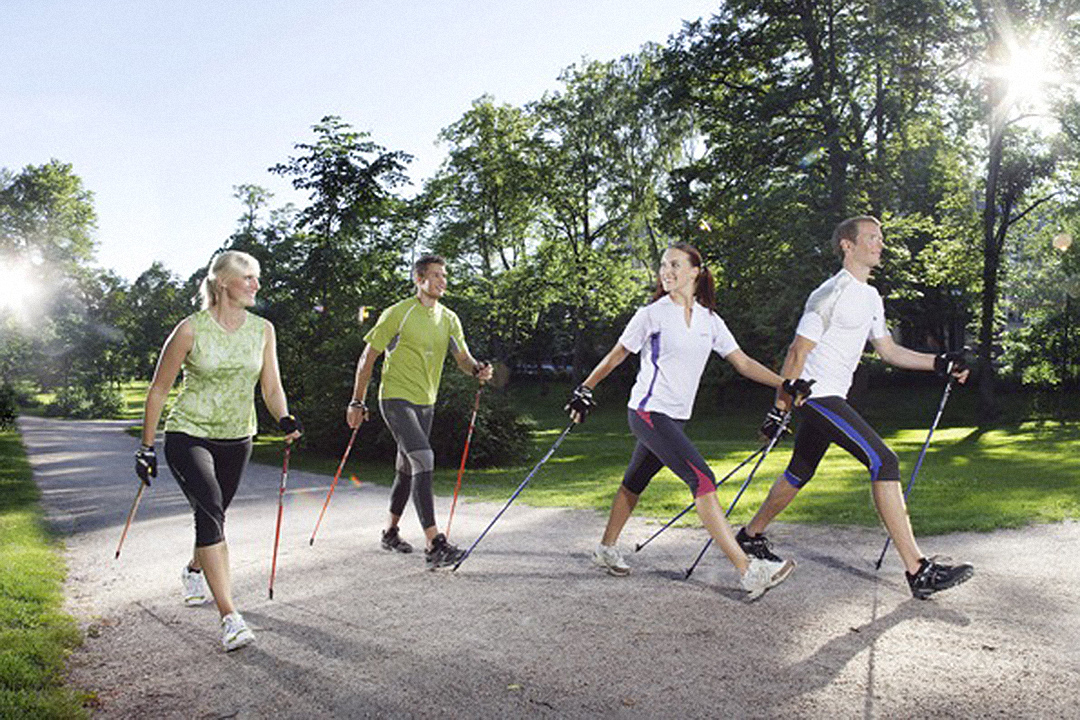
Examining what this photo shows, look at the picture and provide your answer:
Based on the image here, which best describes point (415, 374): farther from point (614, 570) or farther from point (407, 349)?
point (614, 570)

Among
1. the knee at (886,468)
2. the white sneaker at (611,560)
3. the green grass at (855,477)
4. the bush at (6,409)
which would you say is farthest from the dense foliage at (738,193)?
the knee at (886,468)

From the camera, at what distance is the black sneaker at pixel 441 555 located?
19.4 ft

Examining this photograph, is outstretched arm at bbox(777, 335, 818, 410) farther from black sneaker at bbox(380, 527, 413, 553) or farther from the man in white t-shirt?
black sneaker at bbox(380, 527, 413, 553)

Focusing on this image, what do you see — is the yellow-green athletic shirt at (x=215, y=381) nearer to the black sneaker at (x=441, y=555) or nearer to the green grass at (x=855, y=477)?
the black sneaker at (x=441, y=555)

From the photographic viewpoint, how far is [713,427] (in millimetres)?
31812

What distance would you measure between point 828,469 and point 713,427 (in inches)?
702

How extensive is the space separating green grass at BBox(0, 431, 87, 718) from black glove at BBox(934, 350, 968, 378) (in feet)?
17.2

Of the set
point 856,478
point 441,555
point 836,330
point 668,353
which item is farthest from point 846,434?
point 856,478

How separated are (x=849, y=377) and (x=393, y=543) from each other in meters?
3.65

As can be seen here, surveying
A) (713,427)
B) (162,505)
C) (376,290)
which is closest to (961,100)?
(713,427)

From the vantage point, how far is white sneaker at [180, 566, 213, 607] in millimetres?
5137

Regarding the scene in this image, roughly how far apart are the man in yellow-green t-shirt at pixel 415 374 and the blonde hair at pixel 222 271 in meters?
1.55

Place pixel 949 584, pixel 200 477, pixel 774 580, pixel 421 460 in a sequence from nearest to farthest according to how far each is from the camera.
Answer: pixel 200 477 → pixel 949 584 → pixel 774 580 → pixel 421 460

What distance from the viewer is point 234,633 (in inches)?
168
